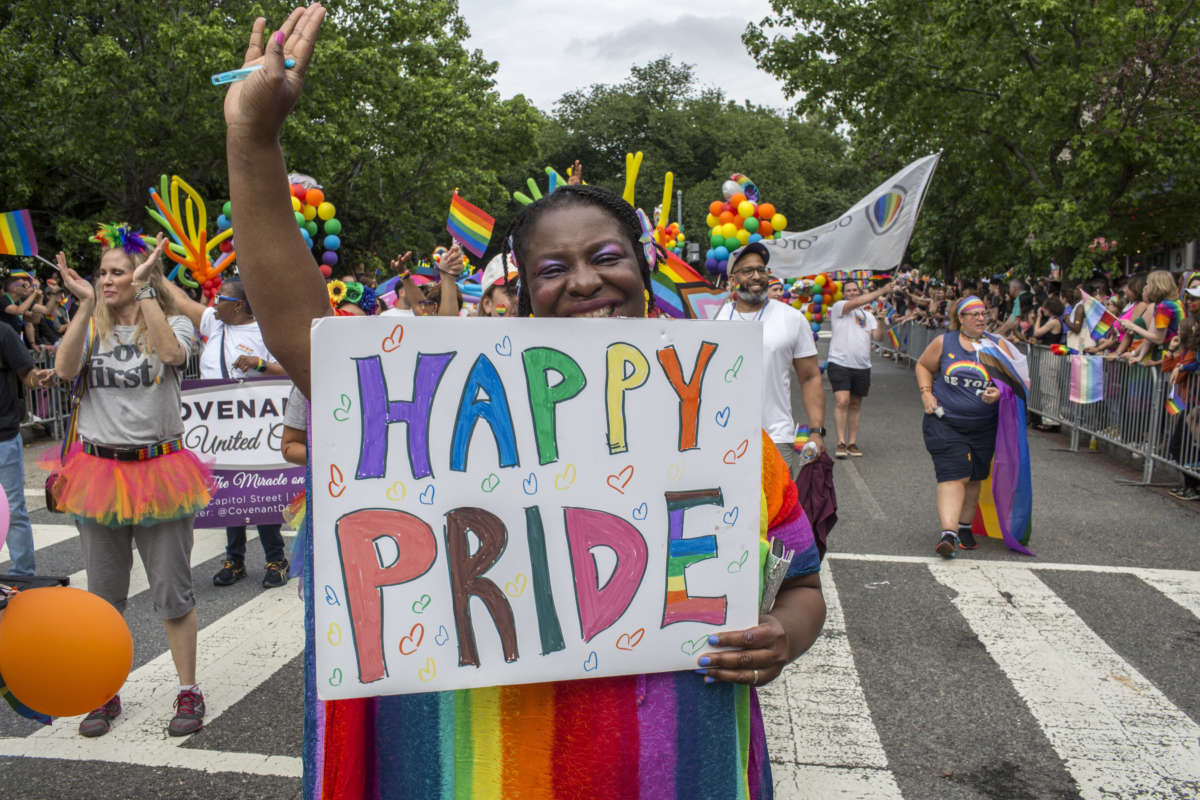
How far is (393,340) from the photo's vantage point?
1.44m

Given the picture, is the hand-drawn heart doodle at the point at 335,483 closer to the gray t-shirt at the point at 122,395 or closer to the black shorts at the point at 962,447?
the gray t-shirt at the point at 122,395

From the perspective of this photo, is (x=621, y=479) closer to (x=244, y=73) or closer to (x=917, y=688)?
(x=244, y=73)

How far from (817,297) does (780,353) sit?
4862mm

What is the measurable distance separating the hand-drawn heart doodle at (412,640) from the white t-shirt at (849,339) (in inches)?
374

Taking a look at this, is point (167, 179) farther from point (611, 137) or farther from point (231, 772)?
point (611, 137)

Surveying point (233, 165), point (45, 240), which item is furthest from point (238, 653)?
point (45, 240)

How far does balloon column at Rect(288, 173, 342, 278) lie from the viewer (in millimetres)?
7508

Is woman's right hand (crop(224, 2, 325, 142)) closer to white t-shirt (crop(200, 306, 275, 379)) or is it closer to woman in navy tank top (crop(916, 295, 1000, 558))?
white t-shirt (crop(200, 306, 275, 379))

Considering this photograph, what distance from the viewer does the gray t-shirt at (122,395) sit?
13.4ft

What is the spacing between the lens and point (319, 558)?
1.42 m

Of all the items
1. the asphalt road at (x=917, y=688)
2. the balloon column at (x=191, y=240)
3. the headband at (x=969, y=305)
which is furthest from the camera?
the headband at (x=969, y=305)

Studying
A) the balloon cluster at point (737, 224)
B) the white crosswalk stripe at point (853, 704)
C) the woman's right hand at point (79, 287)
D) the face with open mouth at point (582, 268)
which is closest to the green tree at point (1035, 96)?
the balloon cluster at point (737, 224)

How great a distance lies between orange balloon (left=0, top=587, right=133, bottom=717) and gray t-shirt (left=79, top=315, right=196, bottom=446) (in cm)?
193

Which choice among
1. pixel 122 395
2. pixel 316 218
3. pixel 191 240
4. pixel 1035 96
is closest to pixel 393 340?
pixel 122 395
